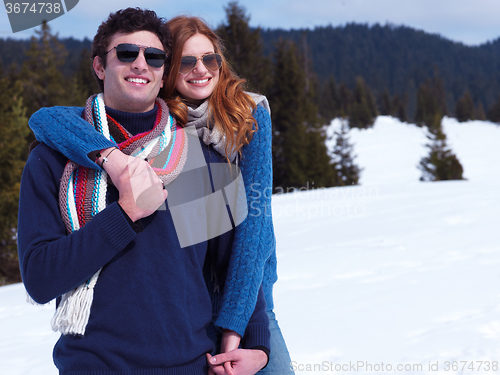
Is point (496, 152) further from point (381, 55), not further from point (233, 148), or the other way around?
point (381, 55)

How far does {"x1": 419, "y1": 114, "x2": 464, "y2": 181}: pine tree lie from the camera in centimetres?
3019

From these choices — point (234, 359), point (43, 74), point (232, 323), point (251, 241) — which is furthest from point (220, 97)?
point (43, 74)

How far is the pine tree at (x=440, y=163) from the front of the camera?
1188 inches

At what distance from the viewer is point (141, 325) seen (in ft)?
4.80

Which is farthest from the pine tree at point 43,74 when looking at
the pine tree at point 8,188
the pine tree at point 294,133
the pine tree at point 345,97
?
the pine tree at point 345,97

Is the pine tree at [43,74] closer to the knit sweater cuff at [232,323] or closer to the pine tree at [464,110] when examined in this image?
the knit sweater cuff at [232,323]

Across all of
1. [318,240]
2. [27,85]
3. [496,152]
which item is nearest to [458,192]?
[318,240]

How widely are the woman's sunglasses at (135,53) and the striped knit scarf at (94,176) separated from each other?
0.17 metres

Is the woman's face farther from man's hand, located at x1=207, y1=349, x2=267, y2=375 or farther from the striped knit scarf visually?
man's hand, located at x1=207, y1=349, x2=267, y2=375

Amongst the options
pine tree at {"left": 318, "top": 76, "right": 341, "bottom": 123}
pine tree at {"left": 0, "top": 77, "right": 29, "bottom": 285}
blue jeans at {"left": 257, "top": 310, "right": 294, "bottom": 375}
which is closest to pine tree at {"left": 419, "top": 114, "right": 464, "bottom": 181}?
pine tree at {"left": 318, "top": 76, "right": 341, "bottom": 123}

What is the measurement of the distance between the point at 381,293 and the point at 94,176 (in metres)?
3.85

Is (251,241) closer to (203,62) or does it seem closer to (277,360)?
(277,360)

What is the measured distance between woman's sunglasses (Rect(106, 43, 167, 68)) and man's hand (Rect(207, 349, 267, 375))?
109 cm

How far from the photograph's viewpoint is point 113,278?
1.47 metres
